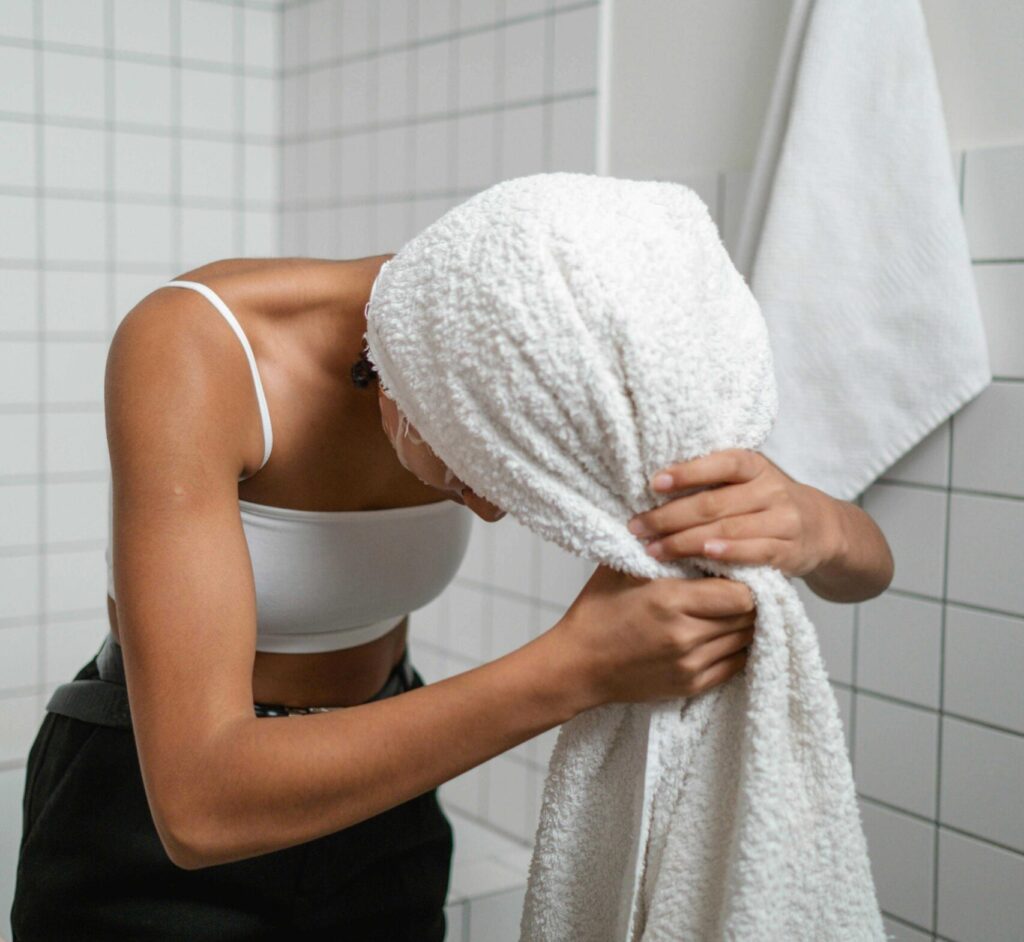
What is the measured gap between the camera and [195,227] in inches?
83.7

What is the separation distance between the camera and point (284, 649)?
3.17 feet

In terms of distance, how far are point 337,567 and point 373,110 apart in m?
1.23

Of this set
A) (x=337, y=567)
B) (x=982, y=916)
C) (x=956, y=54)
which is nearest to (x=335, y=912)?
(x=337, y=567)

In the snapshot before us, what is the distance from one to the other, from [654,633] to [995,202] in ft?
2.22

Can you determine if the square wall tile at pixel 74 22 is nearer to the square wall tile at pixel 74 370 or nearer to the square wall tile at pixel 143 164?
the square wall tile at pixel 143 164

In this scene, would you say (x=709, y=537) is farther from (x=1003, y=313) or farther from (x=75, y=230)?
(x=75, y=230)

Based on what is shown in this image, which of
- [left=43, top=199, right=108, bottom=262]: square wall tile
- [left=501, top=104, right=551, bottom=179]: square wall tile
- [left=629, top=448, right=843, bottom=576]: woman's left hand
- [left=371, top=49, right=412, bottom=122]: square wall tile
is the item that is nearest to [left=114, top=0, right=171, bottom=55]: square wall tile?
[left=43, top=199, right=108, bottom=262]: square wall tile

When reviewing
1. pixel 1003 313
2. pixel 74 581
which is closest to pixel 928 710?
pixel 1003 313

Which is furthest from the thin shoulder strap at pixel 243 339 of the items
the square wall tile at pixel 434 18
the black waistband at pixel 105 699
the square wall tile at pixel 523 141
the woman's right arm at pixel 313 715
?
the square wall tile at pixel 434 18

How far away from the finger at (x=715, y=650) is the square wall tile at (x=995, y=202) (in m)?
0.60

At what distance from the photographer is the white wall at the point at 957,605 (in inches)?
43.4

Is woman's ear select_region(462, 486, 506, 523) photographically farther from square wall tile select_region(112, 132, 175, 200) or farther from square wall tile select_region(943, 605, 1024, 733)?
square wall tile select_region(112, 132, 175, 200)

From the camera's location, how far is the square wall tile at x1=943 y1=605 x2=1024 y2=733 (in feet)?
3.65

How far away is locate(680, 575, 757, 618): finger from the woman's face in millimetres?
125
